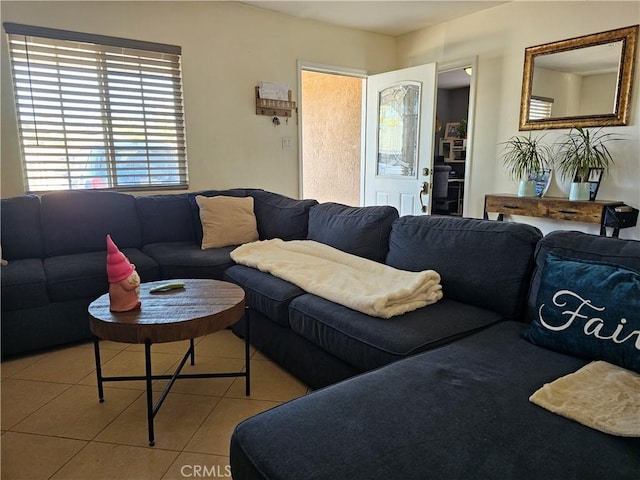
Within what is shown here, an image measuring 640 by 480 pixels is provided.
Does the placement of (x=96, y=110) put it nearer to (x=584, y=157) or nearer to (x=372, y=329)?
(x=372, y=329)

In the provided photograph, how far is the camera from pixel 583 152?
3.29m

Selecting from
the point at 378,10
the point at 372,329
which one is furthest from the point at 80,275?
the point at 378,10

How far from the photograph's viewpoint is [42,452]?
158 centimetres

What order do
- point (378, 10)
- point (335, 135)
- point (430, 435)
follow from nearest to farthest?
point (430, 435) → point (378, 10) → point (335, 135)

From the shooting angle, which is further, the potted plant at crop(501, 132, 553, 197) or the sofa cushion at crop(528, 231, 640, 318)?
the potted plant at crop(501, 132, 553, 197)

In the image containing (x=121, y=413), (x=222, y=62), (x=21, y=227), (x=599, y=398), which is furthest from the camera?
(x=222, y=62)

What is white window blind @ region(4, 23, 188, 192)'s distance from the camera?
2928 millimetres

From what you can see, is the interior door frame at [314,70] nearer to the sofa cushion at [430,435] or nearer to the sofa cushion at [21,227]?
the sofa cushion at [21,227]

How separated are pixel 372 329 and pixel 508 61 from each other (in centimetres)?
327

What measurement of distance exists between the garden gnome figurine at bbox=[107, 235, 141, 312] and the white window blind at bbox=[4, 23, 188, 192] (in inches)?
73.0

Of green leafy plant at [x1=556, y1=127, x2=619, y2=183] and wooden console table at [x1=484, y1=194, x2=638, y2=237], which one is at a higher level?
green leafy plant at [x1=556, y1=127, x2=619, y2=183]

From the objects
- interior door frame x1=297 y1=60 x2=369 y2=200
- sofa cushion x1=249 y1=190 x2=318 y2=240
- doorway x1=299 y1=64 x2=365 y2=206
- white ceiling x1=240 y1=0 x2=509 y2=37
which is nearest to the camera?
sofa cushion x1=249 y1=190 x2=318 y2=240

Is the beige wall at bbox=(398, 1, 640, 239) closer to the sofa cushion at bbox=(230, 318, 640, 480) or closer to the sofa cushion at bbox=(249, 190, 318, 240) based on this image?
the sofa cushion at bbox=(249, 190, 318, 240)

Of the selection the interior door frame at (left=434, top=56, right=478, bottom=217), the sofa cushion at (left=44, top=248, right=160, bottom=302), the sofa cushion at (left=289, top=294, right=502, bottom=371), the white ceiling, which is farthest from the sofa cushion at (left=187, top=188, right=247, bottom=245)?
the interior door frame at (left=434, top=56, right=478, bottom=217)
